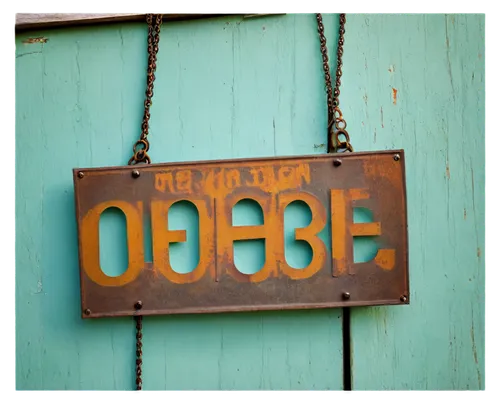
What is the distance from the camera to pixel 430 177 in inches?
47.4

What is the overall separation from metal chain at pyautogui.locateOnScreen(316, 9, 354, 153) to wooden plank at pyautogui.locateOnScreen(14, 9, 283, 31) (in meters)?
0.14

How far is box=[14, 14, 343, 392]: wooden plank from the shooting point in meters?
1.20

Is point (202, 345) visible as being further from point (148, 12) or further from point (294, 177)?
point (148, 12)

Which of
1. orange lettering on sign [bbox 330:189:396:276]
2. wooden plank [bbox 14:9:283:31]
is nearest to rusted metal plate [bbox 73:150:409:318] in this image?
orange lettering on sign [bbox 330:189:396:276]

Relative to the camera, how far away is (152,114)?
3.98 feet

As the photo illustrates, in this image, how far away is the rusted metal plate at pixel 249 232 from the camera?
1143 mm

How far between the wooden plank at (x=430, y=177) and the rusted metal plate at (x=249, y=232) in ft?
0.29

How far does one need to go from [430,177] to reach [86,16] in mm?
905

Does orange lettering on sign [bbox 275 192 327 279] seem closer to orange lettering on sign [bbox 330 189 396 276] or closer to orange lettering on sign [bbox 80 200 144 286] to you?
orange lettering on sign [bbox 330 189 396 276]

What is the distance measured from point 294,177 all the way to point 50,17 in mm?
691

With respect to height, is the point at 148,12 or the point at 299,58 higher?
the point at 148,12

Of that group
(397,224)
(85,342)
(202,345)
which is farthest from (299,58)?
(85,342)

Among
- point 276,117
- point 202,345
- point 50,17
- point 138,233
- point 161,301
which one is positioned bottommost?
point 202,345

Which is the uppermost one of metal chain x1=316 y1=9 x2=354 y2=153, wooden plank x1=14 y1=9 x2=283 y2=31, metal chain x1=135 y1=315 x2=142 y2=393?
wooden plank x1=14 y1=9 x2=283 y2=31
